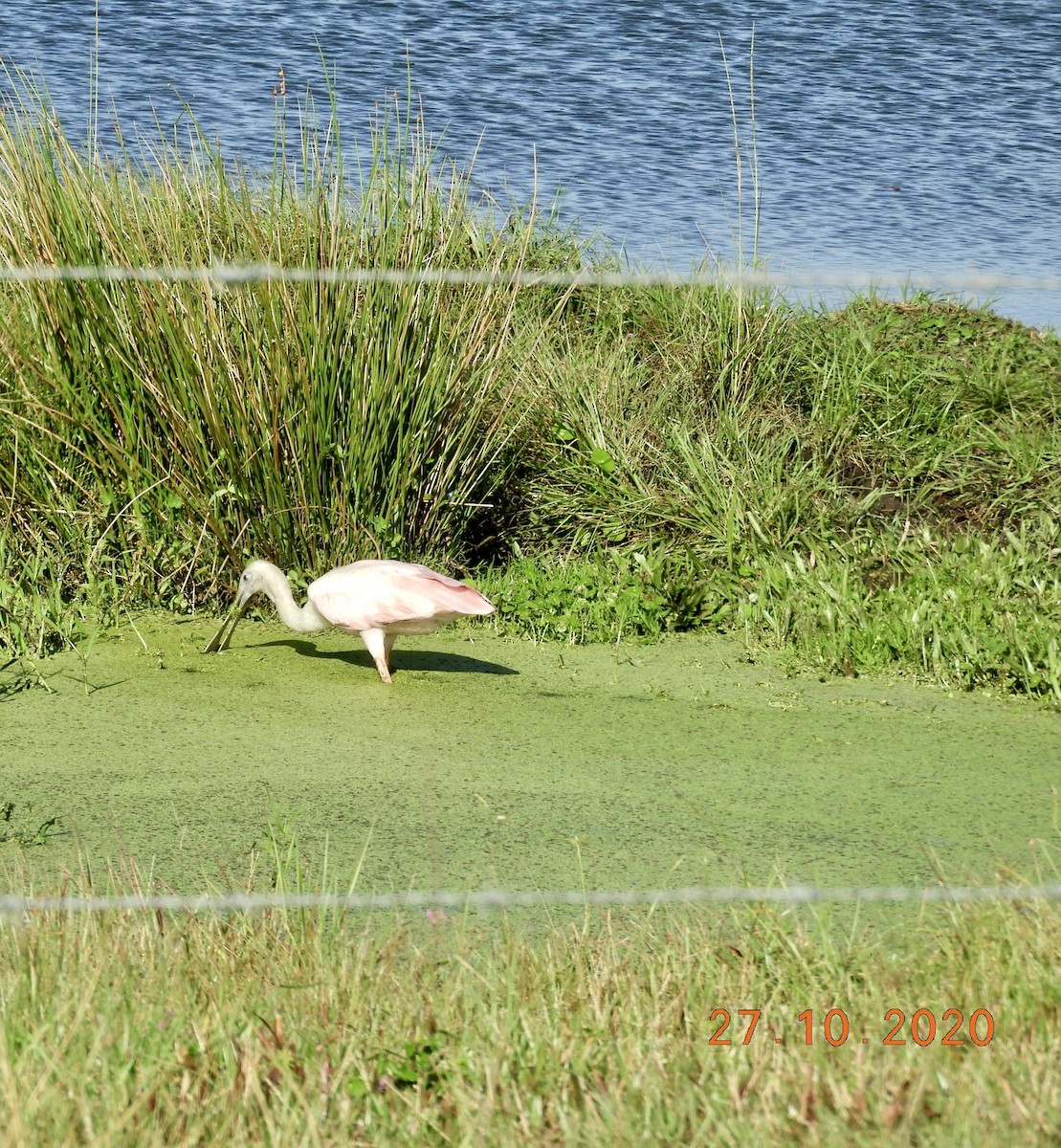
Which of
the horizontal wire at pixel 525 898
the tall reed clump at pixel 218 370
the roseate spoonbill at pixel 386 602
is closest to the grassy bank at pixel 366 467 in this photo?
the tall reed clump at pixel 218 370

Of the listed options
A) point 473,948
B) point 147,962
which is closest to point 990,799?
point 473,948

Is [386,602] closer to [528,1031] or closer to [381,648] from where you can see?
[381,648]

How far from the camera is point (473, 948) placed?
2.20 metres

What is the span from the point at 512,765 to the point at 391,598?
55cm

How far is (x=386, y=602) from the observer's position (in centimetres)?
345

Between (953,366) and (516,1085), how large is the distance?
14.0 feet

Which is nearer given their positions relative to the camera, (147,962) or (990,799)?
(147,962)

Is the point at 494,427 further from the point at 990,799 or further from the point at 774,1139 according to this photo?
the point at 774,1139

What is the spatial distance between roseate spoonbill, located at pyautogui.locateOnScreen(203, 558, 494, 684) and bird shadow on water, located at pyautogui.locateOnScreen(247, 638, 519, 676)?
183 mm

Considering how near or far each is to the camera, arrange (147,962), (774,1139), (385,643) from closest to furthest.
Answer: (774,1139) → (147,962) → (385,643)

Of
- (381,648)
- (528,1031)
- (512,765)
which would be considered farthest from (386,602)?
(528,1031)

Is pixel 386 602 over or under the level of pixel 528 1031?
under

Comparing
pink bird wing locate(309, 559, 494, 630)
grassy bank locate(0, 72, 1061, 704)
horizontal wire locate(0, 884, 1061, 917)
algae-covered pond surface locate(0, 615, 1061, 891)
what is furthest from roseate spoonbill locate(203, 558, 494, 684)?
horizontal wire locate(0, 884, 1061, 917)

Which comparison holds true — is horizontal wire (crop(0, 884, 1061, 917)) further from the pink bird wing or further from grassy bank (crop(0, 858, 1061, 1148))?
the pink bird wing
